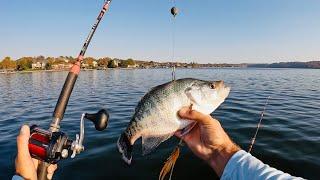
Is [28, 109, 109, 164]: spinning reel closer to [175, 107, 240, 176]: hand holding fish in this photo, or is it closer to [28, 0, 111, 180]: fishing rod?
[28, 0, 111, 180]: fishing rod

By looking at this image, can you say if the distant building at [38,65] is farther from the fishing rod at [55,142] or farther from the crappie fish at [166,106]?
the crappie fish at [166,106]

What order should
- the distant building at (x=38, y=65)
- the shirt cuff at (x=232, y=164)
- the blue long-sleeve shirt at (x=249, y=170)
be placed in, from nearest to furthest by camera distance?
the blue long-sleeve shirt at (x=249, y=170), the shirt cuff at (x=232, y=164), the distant building at (x=38, y=65)

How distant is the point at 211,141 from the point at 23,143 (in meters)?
2.09

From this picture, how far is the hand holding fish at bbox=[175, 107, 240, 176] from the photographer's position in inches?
131

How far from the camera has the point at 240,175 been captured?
8.99ft

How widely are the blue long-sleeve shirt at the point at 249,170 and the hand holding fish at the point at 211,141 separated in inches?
17.1

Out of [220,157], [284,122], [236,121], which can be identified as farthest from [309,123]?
[220,157]

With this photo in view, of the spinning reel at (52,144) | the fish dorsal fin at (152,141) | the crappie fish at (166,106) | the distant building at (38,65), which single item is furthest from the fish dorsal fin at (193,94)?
the distant building at (38,65)

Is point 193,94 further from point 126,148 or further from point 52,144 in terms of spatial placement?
point 52,144

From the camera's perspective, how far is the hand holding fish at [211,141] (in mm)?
3320

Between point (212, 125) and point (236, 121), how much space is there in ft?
34.8

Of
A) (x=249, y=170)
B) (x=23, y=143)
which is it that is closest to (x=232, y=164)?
(x=249, y=170)

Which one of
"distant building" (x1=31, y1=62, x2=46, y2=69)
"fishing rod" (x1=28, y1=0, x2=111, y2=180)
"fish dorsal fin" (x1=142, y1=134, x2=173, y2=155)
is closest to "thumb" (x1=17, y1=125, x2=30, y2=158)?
"fishing rod" (x1=28, y1=0, x2=111, y2=180)

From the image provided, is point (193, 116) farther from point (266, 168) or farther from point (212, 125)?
point (266, 168)
